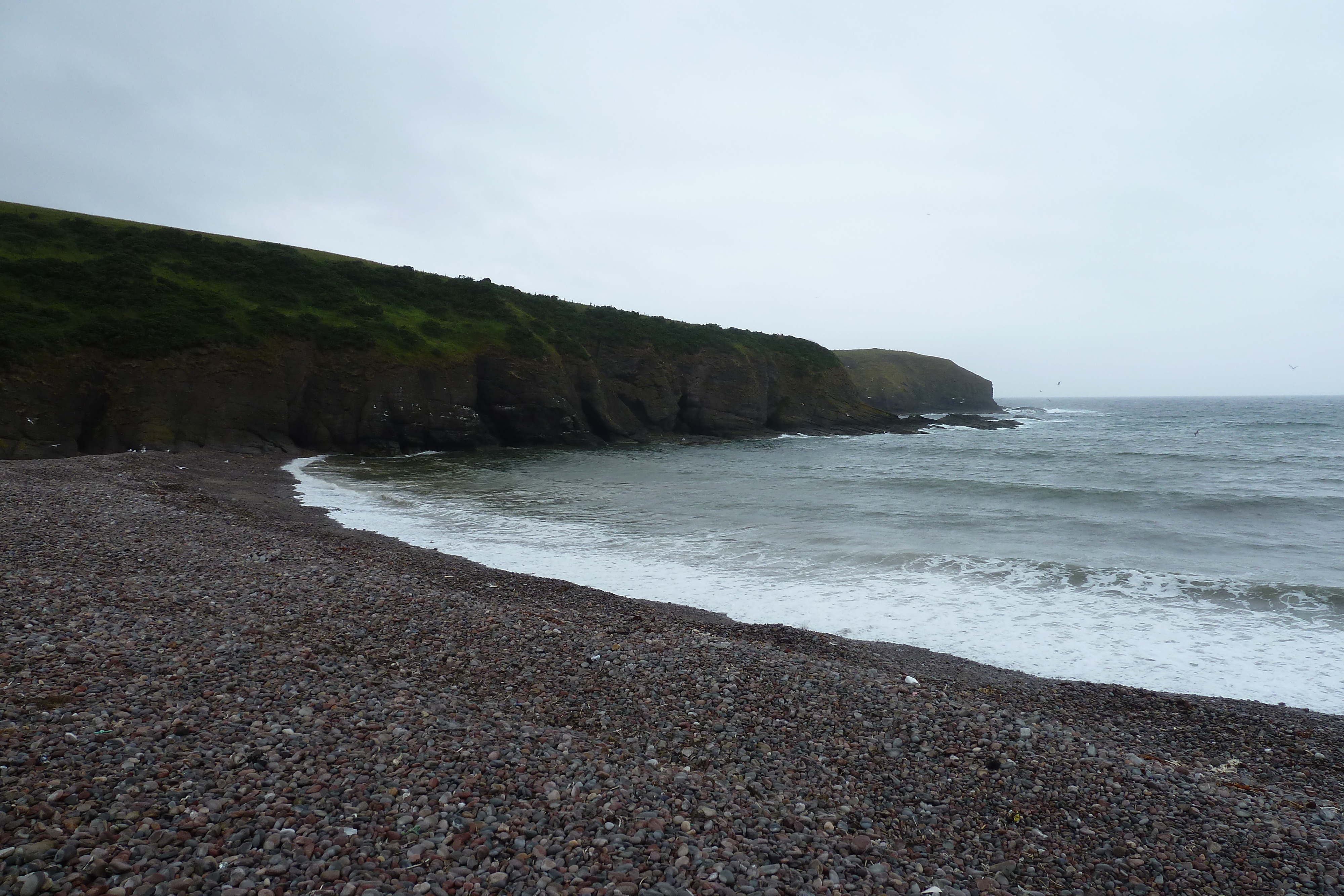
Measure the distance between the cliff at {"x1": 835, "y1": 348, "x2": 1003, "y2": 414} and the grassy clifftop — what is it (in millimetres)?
54170

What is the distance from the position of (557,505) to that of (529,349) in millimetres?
28855

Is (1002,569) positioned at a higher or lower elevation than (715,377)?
lower

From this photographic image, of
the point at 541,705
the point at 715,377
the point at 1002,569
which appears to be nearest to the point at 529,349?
the point at 715,377

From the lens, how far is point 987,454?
138 ft

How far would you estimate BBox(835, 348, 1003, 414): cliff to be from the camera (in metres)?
108

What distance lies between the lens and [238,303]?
4025 cm

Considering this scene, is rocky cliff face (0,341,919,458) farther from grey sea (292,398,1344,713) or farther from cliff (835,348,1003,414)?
cliff (835,348,1003,414)

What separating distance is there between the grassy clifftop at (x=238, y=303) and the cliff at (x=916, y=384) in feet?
178

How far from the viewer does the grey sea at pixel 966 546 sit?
10.0 m

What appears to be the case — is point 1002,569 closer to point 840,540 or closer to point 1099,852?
point 840,540

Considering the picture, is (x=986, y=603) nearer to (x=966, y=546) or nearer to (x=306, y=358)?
(x=966, y=546)

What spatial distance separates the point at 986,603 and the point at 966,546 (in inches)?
187

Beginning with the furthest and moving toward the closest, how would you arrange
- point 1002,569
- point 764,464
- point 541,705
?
point 764,464
point 1002,569
point 541,705

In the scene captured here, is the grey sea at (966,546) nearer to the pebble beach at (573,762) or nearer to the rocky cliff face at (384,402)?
the pebble beach at (573,762)
